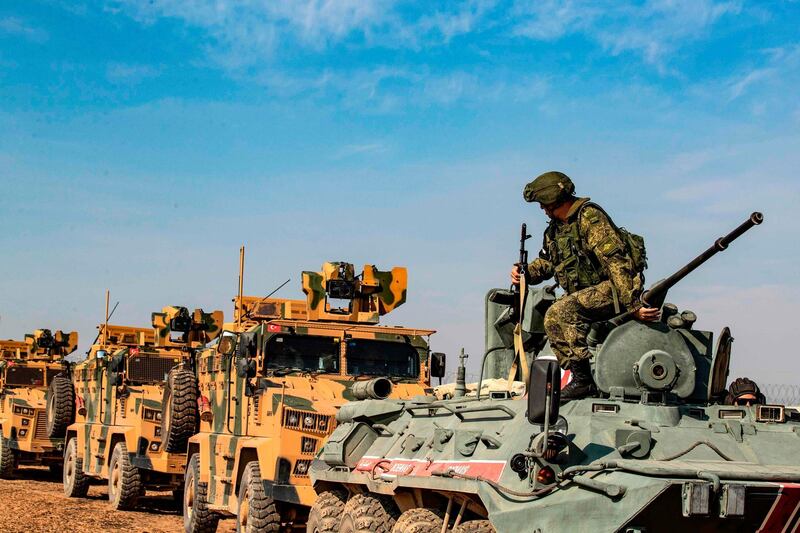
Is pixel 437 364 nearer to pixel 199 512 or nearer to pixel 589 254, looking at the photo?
pixel 199 512

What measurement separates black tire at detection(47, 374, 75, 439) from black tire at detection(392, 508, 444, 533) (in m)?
17.1

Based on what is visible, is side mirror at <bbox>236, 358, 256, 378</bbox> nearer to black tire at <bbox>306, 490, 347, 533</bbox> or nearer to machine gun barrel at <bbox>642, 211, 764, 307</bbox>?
black tire at <bbox>306, 490, 347, 533</bbox>

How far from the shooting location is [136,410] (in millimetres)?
20625

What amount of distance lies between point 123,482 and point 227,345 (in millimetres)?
5098

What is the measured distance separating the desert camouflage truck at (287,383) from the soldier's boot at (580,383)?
148 inches

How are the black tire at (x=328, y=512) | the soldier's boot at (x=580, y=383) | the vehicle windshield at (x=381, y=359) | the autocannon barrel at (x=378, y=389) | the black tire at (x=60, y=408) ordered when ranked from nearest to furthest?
1. the soldier's boot at (x=580, y=383)
2. the black tire at (x=328, y=512)
3. the autocannon barrel at (x=378, y=389)
4. the vehicle windshield at (x=381, y=359)
5. the black tire at (x=60, y=408)

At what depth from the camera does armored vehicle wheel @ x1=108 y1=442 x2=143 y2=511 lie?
19797 mm

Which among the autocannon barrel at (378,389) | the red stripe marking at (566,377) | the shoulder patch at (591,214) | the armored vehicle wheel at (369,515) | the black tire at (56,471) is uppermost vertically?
the shoulder patch at (591,214)

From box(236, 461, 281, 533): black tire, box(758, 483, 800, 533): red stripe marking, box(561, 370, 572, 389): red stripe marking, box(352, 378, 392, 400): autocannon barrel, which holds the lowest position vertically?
box(236, 461, 281, 533): black tire

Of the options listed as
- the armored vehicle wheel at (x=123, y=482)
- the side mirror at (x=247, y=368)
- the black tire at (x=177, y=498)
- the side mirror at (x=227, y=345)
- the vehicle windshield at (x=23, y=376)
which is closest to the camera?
the side mirror at (x=247, y=368)

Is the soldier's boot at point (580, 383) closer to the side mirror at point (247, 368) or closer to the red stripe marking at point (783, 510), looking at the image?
the red stripe marking at point (783, 510)

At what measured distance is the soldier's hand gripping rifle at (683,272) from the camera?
7809 mm

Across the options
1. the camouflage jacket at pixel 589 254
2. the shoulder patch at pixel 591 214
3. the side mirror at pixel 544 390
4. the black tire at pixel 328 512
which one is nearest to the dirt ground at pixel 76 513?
the black tire at pixel 328 512

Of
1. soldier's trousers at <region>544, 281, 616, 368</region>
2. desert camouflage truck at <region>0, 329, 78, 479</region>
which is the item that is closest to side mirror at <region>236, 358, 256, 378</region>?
soldier's trousers at <region>544, 281, 616, 368</region>
